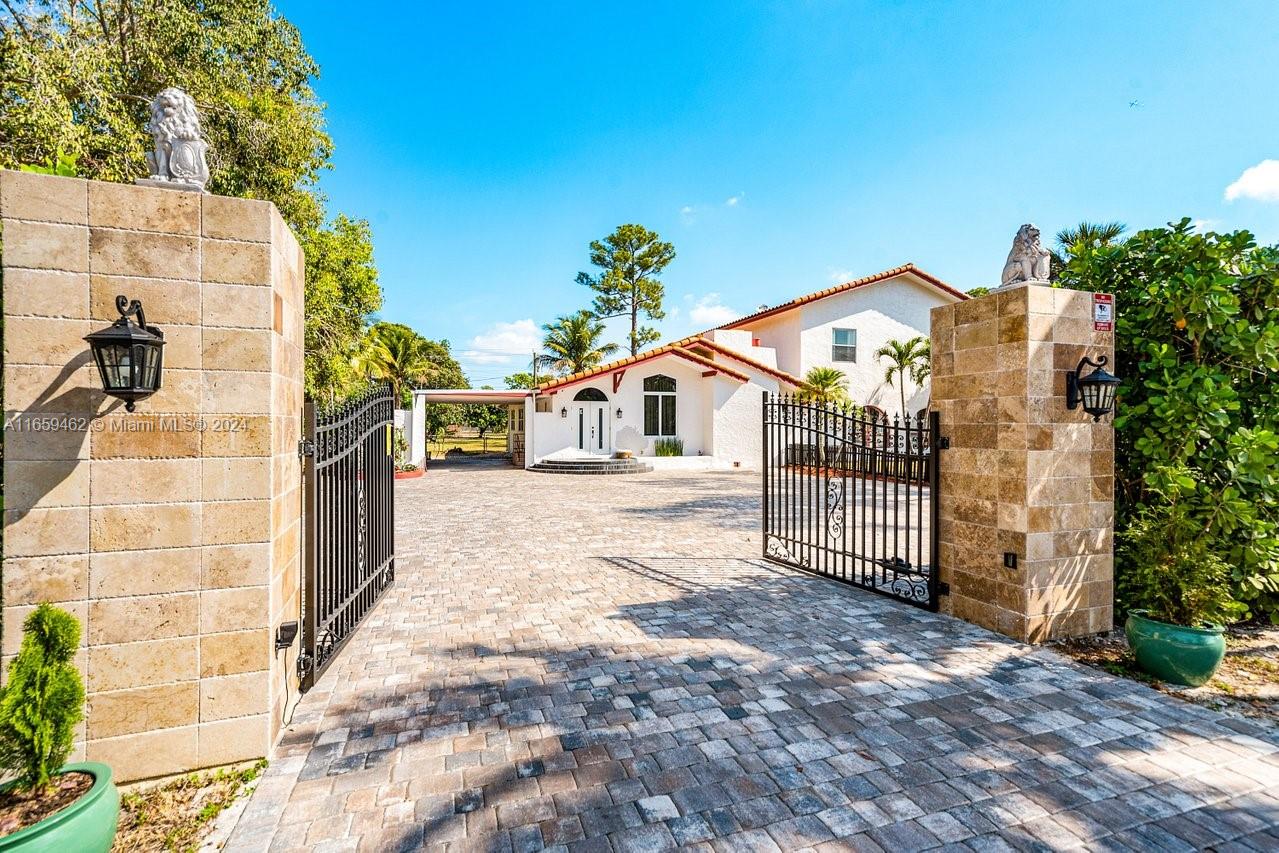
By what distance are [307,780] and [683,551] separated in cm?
547

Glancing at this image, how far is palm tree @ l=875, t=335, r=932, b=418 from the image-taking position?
21.1 m

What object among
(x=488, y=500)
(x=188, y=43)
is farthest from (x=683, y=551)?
(x=188, y=43)

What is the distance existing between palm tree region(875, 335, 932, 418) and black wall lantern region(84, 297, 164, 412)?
867 inches

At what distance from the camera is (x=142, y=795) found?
2.51m

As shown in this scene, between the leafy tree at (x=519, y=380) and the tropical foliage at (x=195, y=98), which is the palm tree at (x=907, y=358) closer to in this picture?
the tropical foliage at (x=195, y=98)

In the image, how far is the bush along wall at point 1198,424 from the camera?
3826 mm

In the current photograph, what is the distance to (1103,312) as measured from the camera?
4387 millimetres

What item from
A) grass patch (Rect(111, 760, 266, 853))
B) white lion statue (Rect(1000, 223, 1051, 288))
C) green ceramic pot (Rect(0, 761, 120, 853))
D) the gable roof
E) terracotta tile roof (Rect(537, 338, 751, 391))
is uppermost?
the gable roof

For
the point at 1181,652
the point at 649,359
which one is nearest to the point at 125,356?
the point at 1181,652

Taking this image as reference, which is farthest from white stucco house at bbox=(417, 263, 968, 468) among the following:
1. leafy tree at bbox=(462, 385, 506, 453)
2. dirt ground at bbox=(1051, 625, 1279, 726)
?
leafy tree at bbox=(462, 385, 506, 453)

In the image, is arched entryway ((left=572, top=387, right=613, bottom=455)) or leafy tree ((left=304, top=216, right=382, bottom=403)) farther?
arched entryway ((left=572, top=387, right=613, bottom=455))

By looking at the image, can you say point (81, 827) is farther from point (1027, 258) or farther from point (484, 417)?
point (484, 417)

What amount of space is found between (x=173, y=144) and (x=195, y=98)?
41.5ft

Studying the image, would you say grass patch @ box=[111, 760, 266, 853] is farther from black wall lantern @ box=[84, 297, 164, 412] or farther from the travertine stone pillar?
the travertine stone pillar
